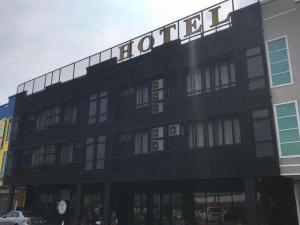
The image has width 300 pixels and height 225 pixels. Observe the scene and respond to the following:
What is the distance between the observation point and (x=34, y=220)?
85.3 feet

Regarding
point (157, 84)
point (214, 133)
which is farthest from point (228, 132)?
point (157, 84)

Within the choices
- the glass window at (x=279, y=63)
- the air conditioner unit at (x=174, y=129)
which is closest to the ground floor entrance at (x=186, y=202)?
the air conditioner unit at (x=174, y=129)

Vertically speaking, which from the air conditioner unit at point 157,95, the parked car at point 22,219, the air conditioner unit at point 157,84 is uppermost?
the air conditioner unit at point 157,84

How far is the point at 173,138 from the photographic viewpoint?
23.1 m

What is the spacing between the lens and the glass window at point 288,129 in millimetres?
17922

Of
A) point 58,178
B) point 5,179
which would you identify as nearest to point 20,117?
point 5,179

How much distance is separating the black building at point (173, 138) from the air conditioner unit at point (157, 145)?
67mm

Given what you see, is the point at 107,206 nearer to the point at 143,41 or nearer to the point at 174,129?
the point at 174,129

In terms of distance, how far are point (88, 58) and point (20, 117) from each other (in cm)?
1126

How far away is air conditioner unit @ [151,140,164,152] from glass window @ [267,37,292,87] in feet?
26.8

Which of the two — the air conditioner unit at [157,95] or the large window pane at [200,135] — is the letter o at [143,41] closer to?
the air conditioner unit at [157,95]

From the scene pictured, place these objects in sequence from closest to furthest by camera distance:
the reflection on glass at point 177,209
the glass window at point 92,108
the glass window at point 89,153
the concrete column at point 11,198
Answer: the reflection on glass at point 177,209, the glass window at point 89,153, the glass window at point 92,108, the concrete column at point 11,198

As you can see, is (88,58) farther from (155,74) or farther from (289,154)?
(289,154)

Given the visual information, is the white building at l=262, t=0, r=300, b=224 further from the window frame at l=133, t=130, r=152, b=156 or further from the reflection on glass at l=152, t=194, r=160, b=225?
the reflection on glass at l=152, t=194, r=160, b=225
